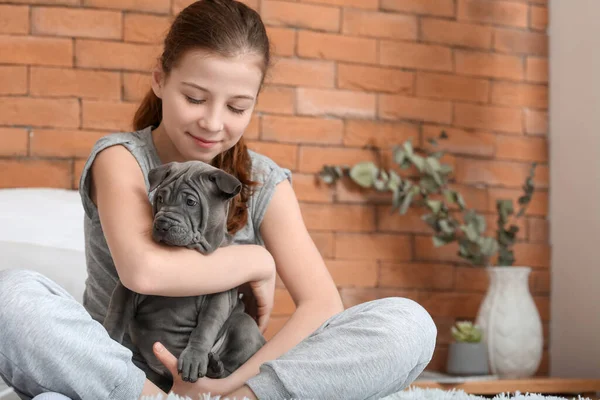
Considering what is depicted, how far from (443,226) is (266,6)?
94 centimetres

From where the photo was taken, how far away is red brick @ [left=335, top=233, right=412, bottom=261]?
2.63 meters

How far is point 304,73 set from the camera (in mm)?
2617

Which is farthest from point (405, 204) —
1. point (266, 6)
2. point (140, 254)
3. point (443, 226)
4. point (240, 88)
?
point (140, 254)

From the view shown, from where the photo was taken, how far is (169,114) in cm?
145

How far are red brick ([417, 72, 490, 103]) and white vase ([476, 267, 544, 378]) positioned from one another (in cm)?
66

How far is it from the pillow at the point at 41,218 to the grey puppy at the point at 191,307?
2.26ft

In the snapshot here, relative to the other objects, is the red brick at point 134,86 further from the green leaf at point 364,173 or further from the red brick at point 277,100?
the green leaf at point 364,173

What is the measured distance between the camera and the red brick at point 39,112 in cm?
236

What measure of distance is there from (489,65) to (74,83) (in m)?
1.48

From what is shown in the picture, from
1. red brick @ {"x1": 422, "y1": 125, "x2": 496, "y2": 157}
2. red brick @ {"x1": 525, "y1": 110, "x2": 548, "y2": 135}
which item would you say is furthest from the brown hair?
red brick @ {"x1": 525, "y1": 110, "x2": 548, "y2": 135}

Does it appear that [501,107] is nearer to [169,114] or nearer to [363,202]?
[363,202]

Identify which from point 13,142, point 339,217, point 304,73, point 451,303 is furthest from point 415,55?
point 13,142

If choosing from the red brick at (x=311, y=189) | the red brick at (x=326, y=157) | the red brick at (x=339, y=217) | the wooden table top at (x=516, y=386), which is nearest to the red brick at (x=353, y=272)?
the red brick at (x=339, y=217)

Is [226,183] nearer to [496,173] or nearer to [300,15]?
[300,15]
